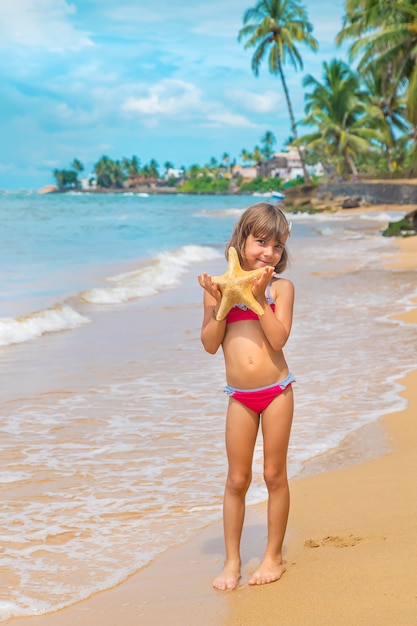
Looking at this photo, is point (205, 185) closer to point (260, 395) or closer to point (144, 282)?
point (144, 282)

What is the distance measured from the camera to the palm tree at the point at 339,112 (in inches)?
2399

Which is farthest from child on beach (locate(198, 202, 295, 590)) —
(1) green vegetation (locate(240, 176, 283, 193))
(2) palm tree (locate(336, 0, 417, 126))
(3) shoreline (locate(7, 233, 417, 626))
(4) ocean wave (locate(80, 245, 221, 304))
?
(1) green vegetation (locate(240, 176, 283, 193))

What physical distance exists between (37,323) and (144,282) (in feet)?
17.2

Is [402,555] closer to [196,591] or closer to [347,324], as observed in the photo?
[196,591]

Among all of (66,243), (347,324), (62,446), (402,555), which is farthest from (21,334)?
(66,243)

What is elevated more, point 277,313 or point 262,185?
point 262,185

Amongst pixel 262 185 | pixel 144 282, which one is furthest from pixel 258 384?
pixel 262 185

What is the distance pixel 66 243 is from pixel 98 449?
2432 centimetres

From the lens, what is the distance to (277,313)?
3.17m

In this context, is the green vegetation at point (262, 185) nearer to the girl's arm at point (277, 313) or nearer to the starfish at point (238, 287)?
the girl's arm at point (277, 313)

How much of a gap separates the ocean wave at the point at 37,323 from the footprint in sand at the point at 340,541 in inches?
259

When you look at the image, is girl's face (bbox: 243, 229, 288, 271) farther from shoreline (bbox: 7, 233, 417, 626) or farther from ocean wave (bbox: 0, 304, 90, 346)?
ocean wave (bbox: 0, 304, 90, 346)

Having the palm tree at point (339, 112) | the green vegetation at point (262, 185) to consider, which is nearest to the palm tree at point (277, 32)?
the palm tree at point (339, 112)

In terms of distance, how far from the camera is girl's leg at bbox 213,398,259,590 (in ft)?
10.3
